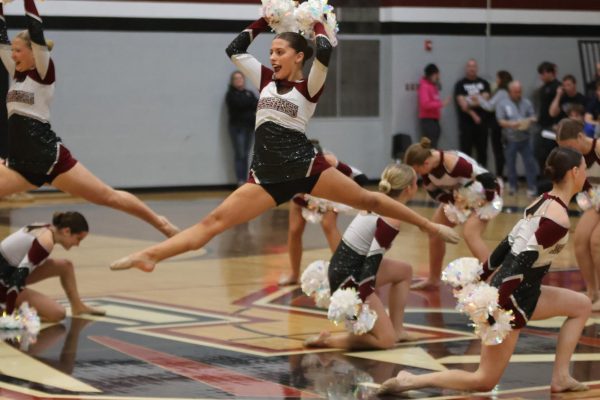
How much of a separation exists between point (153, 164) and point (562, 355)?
14.4 metres

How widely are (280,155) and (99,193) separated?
5.38ft

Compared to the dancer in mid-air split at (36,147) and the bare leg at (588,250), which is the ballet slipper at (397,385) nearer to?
the dancer in mid-air split at (36,147)

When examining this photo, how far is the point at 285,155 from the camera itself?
298 inches

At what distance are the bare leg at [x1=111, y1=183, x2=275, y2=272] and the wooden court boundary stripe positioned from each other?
83 cm

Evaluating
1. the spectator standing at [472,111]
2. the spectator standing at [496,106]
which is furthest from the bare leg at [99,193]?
the spectator standing at [472,111]

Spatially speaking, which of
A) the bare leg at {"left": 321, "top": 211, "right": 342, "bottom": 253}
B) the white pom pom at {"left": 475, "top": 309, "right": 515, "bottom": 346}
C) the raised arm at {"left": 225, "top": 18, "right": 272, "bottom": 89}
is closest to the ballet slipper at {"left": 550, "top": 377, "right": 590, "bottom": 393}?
the white pom pom at {"left": 475, "top": 309, "right": 515, "bottom": 346}

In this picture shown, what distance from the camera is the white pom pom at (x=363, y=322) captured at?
835 cm

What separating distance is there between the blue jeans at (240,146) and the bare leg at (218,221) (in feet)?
44.4

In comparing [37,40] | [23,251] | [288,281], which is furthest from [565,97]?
[37,40]

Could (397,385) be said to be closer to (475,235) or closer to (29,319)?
(29,319)

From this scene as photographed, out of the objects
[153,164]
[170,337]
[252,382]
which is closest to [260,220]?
[153,164]

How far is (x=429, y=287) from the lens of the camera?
11242mm

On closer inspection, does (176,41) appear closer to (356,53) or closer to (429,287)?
(356,53)

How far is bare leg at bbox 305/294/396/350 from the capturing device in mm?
8477
